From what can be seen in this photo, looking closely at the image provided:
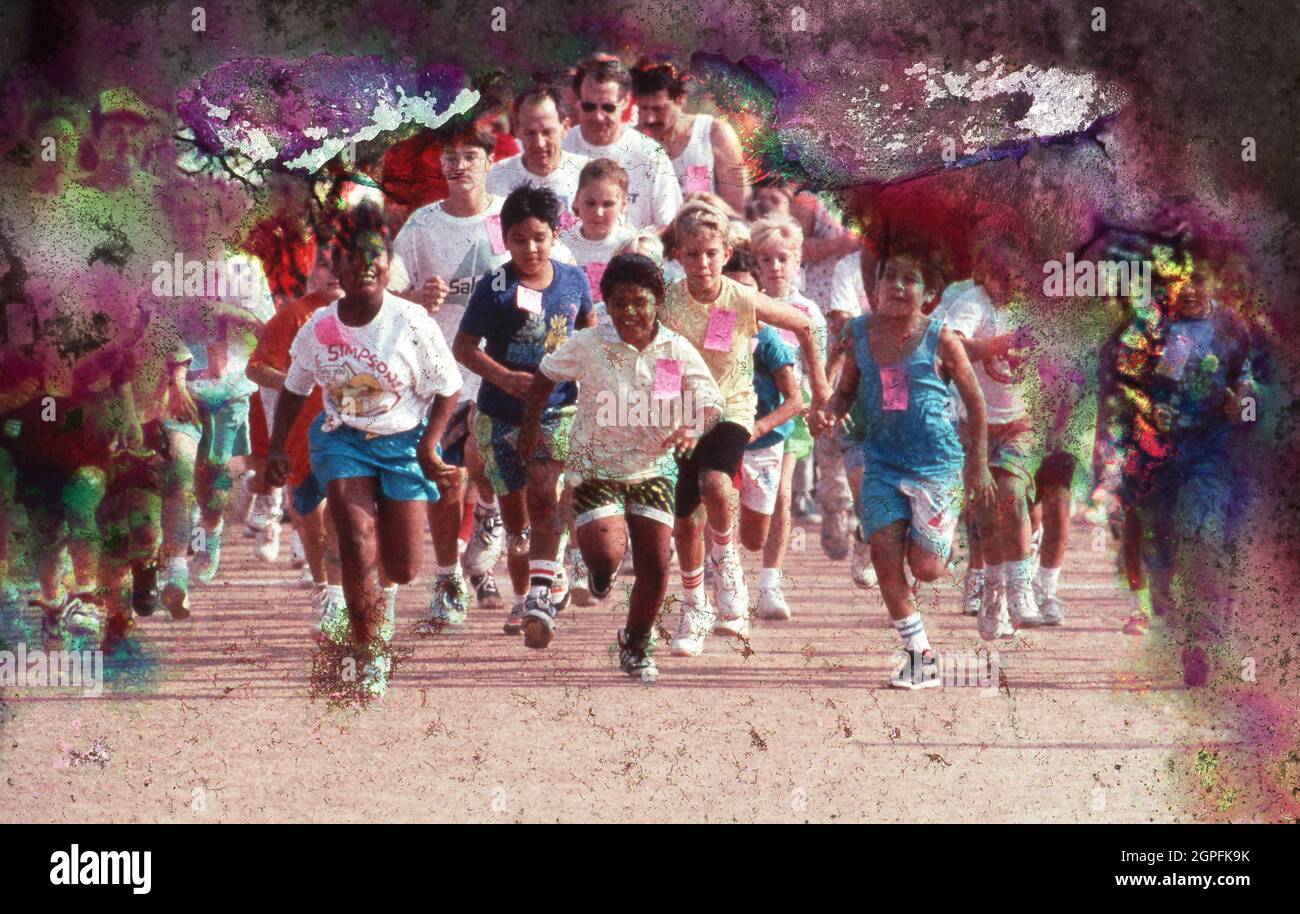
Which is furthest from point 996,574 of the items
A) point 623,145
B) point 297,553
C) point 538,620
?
point 297,553

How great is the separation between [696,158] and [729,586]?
6.05 ft

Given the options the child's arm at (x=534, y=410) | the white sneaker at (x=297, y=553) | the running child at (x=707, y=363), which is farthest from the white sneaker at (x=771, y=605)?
the white sneaker at (x=297, y=553)

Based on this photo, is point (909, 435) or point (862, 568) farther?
point (862, 568)

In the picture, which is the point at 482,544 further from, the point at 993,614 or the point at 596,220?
the point at 993,614

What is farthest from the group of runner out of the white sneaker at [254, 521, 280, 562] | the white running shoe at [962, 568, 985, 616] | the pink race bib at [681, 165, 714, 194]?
the white sneaker at [254, 521, 280, 562]

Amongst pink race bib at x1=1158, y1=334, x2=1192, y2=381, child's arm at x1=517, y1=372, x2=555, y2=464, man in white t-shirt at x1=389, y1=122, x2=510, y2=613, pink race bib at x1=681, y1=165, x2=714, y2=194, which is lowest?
child's arm at x1=517, y1=372, x2=555, y2=464

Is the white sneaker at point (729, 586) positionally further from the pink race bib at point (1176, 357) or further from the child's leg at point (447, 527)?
the pink race bib at point (1176, 357)

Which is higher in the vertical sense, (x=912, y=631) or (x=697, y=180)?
(x=697, y=180)

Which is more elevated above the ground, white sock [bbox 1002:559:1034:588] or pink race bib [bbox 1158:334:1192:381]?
pink race bib [bbox 1158:334:1192:381]

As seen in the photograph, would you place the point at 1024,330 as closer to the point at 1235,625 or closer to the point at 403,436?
the point at 1235,625

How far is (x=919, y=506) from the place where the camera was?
9.27 metres

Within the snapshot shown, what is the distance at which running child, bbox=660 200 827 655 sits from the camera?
9320 mm

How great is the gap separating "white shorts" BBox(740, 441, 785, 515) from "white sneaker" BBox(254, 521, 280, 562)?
267 centimetres

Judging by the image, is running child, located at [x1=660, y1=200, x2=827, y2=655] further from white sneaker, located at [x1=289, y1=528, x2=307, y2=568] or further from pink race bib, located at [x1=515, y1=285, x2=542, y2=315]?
white sneaker, located at [x1=289, y1=528, x2=307, y2=568]
